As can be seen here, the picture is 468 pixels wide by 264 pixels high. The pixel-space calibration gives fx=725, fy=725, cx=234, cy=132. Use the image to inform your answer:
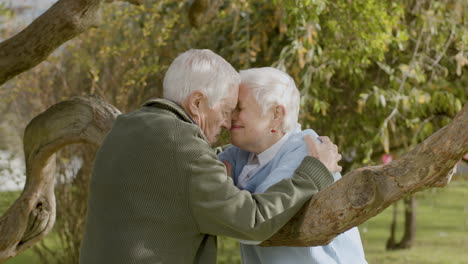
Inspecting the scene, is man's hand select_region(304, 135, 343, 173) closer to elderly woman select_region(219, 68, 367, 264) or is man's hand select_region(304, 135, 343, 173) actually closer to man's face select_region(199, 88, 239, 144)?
elderly woman select_region(219, 68, 367, 264)

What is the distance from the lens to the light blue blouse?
245 cm

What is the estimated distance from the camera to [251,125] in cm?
261

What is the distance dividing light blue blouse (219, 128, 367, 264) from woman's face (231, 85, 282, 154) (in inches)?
2.7

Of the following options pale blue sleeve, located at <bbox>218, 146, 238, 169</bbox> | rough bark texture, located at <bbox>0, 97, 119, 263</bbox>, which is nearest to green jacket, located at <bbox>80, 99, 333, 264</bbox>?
pale blue sleeve, located at <bbox>218, 146, 238, 169</bbox>

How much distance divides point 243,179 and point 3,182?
20.7 feet

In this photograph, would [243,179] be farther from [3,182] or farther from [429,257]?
[429,257]

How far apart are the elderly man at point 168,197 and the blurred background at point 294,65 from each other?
12.5 feet

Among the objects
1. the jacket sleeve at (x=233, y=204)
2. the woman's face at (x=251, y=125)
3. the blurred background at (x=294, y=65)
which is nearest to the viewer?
the jacket sleeve at (x=233, y=204)

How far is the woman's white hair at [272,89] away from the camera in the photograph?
2.58 m

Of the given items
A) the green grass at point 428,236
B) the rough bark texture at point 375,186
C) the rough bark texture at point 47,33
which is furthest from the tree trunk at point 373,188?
the green grass at point 428,236

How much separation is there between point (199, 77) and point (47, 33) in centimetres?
162

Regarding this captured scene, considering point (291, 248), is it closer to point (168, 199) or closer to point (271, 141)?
point (271, 141)

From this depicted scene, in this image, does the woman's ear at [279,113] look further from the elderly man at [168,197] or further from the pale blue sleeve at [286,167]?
the elderly man at [168,197]

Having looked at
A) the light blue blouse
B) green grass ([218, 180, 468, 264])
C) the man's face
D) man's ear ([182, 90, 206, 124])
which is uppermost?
man's ear ([182, 90, 206, 124])
